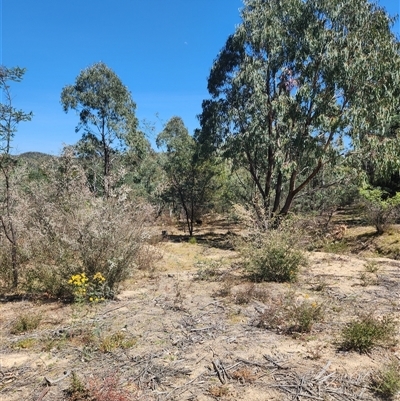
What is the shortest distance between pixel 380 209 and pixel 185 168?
341 inches

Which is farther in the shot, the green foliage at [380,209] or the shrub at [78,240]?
the green foliage at [380,209]

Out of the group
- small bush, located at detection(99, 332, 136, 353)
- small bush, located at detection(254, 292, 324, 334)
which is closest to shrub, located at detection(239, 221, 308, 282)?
small bush, located at detection(254, 292, 324, 334)

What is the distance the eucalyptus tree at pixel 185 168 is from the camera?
52.6 feet

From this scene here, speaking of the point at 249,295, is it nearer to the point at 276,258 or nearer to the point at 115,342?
the point at 276,258

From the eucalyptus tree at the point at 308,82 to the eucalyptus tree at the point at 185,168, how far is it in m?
3.15

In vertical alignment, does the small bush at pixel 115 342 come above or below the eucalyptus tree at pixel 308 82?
below

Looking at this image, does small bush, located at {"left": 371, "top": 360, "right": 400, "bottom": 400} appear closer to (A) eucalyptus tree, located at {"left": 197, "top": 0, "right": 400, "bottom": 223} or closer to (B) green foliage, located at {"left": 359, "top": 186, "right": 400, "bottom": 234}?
(A) eucalyptus tree, located at {"left": 197, "top": 0, "right": 400, "bottom": 223}

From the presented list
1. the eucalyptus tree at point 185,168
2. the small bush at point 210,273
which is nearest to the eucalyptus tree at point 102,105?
the eucalyptus tree at point 185,168

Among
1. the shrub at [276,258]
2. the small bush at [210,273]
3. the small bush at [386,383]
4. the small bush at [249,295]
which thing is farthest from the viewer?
the small bush at [210,273]

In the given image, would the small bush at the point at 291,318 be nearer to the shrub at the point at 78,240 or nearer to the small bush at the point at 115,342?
the small bush at the point at 115,342

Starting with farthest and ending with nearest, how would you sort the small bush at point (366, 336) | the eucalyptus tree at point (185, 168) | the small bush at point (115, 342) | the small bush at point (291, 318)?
the eucalyptus tree at point (185, 168) → the small bush at point (291, 318) → the small bush at point (115, 342) → the small bush at point (366, 336)

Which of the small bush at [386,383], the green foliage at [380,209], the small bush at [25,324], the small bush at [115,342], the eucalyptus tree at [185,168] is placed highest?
the eucalyptus tree at [185,168]

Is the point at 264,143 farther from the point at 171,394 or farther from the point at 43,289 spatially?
the point at 171,394

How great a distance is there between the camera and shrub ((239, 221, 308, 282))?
613cm
